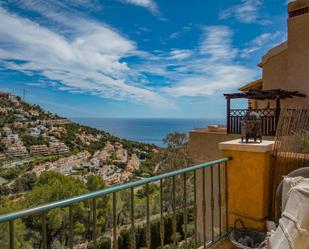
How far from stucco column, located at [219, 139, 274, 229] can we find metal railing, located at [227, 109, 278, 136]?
4.97m

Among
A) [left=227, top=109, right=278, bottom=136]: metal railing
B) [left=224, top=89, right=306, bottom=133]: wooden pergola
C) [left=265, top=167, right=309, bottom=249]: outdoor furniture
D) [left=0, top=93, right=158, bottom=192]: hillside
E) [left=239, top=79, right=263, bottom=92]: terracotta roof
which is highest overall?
[left=239, top=79, right=263, bottom=92]: terracotta roof

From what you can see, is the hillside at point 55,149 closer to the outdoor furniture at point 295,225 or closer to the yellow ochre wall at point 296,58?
the yellow ochre wall at point 296,58

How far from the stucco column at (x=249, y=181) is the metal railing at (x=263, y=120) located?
4.97m

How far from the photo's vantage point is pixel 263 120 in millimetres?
7734

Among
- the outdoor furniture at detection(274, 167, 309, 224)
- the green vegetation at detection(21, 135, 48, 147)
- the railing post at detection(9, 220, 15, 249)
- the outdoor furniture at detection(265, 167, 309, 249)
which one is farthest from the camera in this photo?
the green vegetation at detection(21, 135, 48, 147)

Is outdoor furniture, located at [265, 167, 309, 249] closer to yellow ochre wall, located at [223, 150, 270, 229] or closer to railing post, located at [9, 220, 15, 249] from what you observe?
yellow ochre wall, located at [223, 150, 270, 229]

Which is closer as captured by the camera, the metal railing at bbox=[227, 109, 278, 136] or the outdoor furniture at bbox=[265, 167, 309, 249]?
the outdoor furniture at bbox=[265, 167, 309, 249]

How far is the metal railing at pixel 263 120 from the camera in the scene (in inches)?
299

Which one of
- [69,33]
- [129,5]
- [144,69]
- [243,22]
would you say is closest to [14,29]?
[69,33]

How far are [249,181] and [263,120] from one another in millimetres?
5664

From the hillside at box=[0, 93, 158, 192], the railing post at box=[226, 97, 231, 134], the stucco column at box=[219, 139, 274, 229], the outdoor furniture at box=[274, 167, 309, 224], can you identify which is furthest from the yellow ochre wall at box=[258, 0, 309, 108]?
the hillside at box=[0, 93, 158, 192]

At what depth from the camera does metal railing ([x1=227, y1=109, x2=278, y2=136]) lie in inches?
299

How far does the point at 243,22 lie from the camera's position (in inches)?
585

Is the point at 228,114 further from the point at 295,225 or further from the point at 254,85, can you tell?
the point at 295,225
